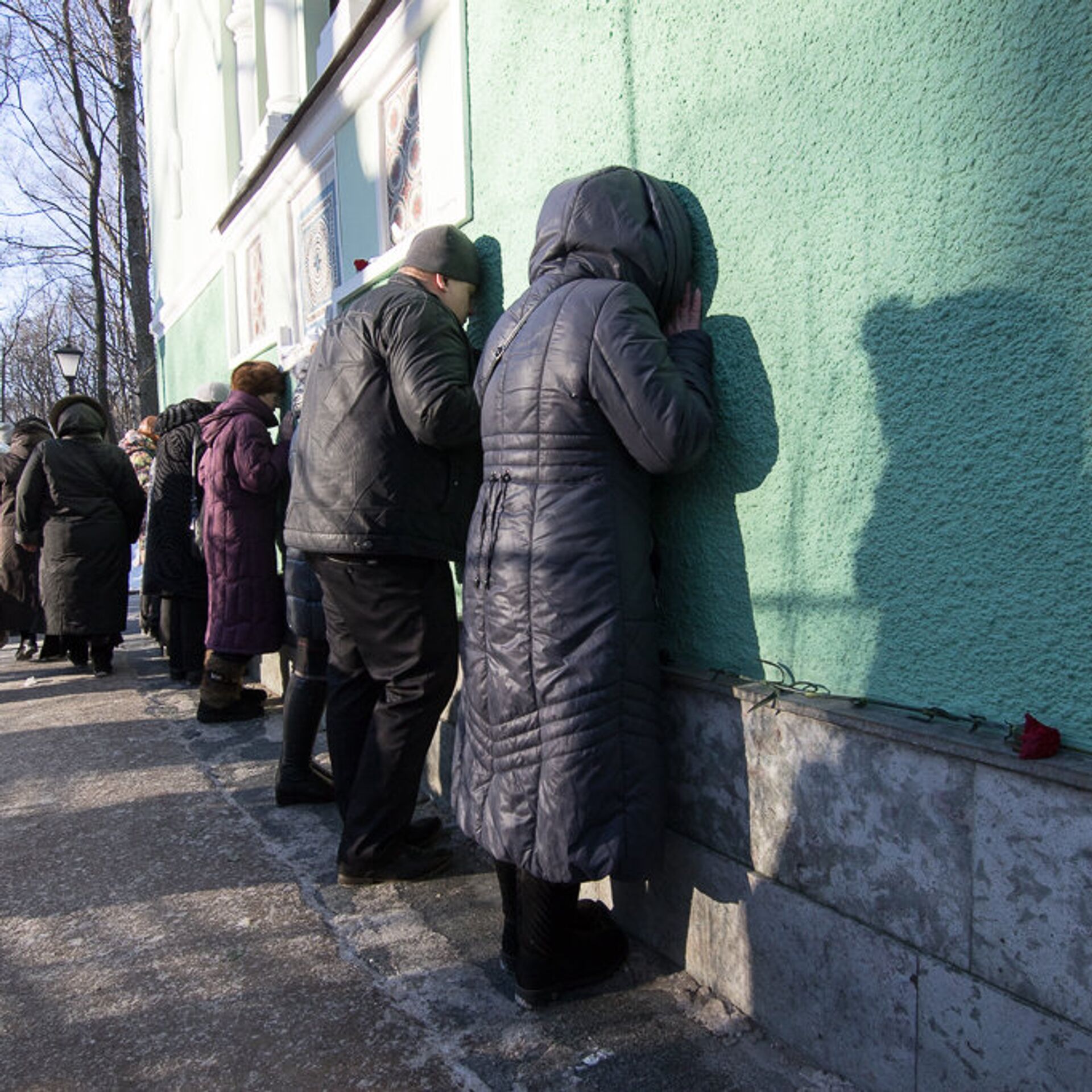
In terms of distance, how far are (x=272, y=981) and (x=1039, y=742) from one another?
193 cm

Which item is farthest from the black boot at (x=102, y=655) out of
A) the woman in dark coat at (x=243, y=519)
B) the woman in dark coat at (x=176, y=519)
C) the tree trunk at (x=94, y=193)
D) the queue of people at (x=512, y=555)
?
the tree trunk at (x=94, y=193)

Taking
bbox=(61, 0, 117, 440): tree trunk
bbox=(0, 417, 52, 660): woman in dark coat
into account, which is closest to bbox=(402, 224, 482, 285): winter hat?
bbox=(0, 417, 52, 660): woman in dark coat

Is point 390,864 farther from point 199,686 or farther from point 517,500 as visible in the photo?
point 199,686

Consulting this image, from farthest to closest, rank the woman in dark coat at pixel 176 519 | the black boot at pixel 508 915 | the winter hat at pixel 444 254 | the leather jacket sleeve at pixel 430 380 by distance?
the woman in dark coat at pixel 176 519, the winter hat at pixel 444 254, the leather jacket sleeve at pixel 430 380, the black boot at pixel 508 915

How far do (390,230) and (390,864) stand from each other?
2621mm

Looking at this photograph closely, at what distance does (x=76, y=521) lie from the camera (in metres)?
6.55

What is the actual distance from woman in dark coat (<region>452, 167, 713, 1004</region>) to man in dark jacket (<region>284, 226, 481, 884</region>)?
515 mm

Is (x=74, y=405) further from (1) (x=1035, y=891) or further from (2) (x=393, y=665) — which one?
(1) (x=1035, y=891)

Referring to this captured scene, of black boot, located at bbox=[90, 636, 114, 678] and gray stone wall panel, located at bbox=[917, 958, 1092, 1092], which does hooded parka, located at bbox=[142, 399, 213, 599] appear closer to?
black boot, located at bbox=[90, 636, 114, 678]

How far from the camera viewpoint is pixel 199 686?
6.41 metres

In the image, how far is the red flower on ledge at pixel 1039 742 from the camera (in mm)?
1564

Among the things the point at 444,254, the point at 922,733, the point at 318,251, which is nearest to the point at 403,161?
the point at 444,254

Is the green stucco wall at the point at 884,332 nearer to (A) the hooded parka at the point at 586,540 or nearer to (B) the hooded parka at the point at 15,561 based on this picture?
(A) the hooded parka at the point at 586,540

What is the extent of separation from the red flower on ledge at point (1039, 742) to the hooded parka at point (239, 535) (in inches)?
149
